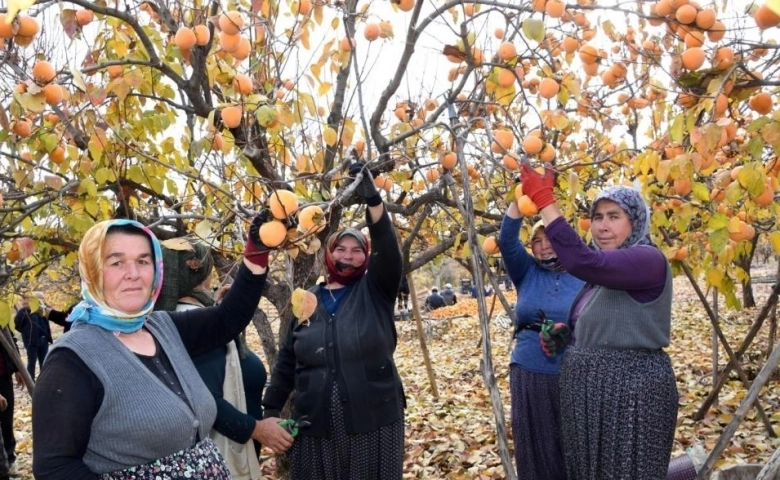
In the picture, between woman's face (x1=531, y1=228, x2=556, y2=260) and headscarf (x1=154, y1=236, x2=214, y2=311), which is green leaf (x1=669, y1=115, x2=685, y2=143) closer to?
woman's face (x1=531, y1=228, x2=556, y2=260)

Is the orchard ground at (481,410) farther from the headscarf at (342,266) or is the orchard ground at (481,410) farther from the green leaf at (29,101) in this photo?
the green leaf at (29,101)

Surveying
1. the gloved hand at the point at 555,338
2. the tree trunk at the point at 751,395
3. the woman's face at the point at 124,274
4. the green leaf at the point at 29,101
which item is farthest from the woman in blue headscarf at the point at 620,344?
the green leaf at the point at 29,101

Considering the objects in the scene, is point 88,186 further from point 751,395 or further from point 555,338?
point 751,395

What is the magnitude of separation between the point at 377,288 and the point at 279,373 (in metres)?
0.59

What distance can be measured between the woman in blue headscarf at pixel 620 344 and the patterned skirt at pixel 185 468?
1278 millimetres

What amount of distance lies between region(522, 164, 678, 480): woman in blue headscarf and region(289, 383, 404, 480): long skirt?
71 centimetres

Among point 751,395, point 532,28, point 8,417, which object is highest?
point 532,28

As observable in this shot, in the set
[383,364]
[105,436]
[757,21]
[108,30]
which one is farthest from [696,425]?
[108,30]

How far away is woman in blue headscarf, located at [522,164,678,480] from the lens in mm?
2059

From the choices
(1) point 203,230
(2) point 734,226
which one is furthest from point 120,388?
(2) point 734,226

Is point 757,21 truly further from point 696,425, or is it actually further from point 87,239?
point 696,425

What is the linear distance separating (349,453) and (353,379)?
11.6 inches

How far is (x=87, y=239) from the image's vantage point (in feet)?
4.96

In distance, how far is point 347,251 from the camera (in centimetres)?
242
